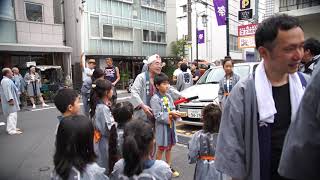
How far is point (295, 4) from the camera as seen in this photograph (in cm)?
1631

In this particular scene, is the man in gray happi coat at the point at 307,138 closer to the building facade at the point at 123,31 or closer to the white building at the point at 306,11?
the white building at the point at 306,11

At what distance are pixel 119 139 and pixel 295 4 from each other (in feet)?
50.1

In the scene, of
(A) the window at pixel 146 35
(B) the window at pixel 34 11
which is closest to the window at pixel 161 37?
(A) the window at pixel 146 35

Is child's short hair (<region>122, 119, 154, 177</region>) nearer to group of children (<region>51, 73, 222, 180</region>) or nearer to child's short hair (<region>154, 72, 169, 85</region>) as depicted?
A: group of children (<region>51, 73, 222, 180</region>)

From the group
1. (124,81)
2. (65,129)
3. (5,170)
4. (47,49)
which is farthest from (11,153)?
(124,81)

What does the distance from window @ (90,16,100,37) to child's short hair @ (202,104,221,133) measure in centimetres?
2308

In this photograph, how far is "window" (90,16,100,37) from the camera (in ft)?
82.9

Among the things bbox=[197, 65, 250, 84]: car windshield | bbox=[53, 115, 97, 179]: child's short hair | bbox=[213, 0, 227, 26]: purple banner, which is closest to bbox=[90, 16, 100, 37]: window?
bbox=[213, 0, 227, 26]: purple banner

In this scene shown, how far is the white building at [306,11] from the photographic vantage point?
608 inches

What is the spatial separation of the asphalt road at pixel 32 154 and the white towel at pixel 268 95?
120 inches

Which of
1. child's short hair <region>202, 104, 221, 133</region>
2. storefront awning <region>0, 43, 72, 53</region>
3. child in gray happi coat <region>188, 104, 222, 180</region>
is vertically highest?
storefront awning <region>0, 43, 72, 53</region>

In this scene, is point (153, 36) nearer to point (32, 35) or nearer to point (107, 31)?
point (107, 31)

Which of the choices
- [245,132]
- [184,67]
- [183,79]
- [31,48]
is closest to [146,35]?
[31,48]

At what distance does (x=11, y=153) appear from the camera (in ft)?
22.5
